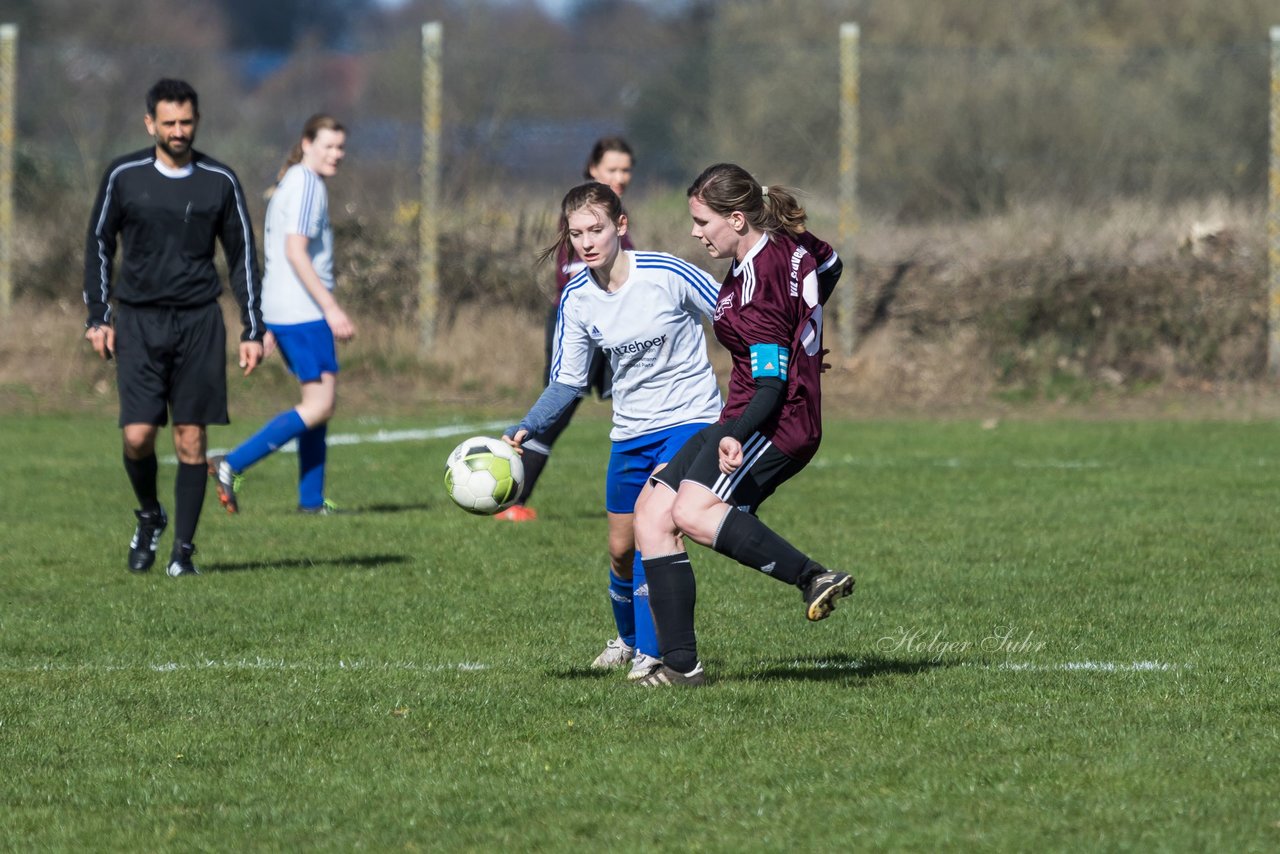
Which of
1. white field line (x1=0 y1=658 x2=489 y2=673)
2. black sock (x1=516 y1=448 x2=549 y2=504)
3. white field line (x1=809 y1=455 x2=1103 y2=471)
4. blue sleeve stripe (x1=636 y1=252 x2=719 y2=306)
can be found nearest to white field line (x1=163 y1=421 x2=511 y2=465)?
white field line (x1=809 y1=455 x2=1103 y2=471)

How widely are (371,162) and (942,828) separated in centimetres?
1617

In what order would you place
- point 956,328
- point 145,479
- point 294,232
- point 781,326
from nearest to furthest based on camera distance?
point 781,326, point 145,479, point 294,232, point 956,328

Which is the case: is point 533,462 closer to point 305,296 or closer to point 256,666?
point 305,296

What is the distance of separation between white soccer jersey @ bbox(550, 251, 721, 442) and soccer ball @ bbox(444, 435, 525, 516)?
1.21 feet

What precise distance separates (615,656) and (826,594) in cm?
117

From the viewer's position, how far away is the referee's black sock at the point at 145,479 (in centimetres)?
859

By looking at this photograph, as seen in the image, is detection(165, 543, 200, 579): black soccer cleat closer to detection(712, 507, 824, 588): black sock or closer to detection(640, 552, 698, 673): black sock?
detection(640, 552, 698, 673): black sock

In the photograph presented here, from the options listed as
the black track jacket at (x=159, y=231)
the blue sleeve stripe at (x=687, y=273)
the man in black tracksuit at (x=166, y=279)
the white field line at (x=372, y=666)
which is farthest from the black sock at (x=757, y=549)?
the black track jacket at (x=159, y=231)

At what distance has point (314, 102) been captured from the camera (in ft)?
106

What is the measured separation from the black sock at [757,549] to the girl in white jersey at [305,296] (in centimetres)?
502

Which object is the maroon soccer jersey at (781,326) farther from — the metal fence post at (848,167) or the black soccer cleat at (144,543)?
the metal fence post at (848,167)

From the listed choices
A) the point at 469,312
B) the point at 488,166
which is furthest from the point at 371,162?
the point at 469,312

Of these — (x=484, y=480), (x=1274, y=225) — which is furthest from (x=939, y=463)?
(x=484, y=480)

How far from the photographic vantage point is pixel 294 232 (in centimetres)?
1045
